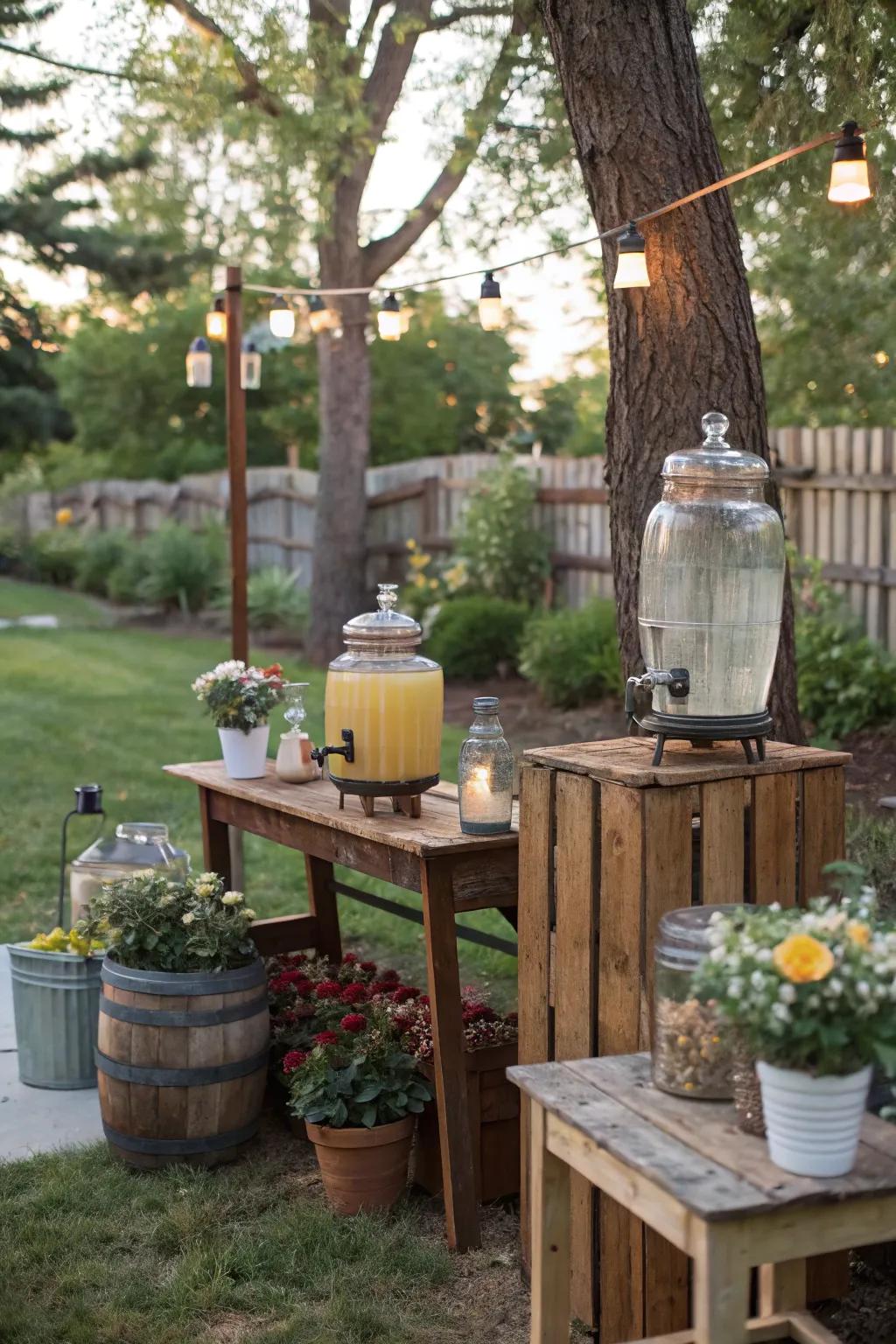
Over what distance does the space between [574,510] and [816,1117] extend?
9.63 m

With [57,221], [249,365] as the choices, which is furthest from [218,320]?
[57,221]

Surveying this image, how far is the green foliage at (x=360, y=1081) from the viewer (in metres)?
3.75

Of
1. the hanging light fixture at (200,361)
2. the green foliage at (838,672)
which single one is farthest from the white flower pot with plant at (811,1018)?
the green foliage at (838,672)

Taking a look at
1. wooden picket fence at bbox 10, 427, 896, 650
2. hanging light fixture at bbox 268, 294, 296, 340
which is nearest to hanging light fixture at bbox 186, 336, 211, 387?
hanging light fixture at bbox 268, 294, 296, 340

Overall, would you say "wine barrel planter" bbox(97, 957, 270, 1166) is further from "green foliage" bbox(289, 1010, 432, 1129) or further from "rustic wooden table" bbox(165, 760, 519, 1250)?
"rustic wooden table" bbox(165, 760, 519, 1250)

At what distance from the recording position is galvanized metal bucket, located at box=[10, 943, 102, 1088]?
4.56 metres

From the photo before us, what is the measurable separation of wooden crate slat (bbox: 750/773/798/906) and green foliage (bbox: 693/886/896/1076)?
914 mm

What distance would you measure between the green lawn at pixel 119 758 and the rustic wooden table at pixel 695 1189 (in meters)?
2.68

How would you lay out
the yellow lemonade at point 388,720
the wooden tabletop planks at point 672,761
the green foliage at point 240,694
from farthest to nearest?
the green foliage at point 240,694 → the yellow lemonade at point 388,720 → the wooden tabletop planks at point 672,761

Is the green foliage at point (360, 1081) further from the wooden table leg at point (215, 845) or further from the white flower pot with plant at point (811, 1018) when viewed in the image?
the white flower pot with plant at point (811, 1018)

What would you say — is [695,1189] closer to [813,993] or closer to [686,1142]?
[686,1142]

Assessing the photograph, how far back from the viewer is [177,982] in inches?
154

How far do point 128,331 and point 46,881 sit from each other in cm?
1965

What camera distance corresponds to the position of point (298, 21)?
7859 millimetres
